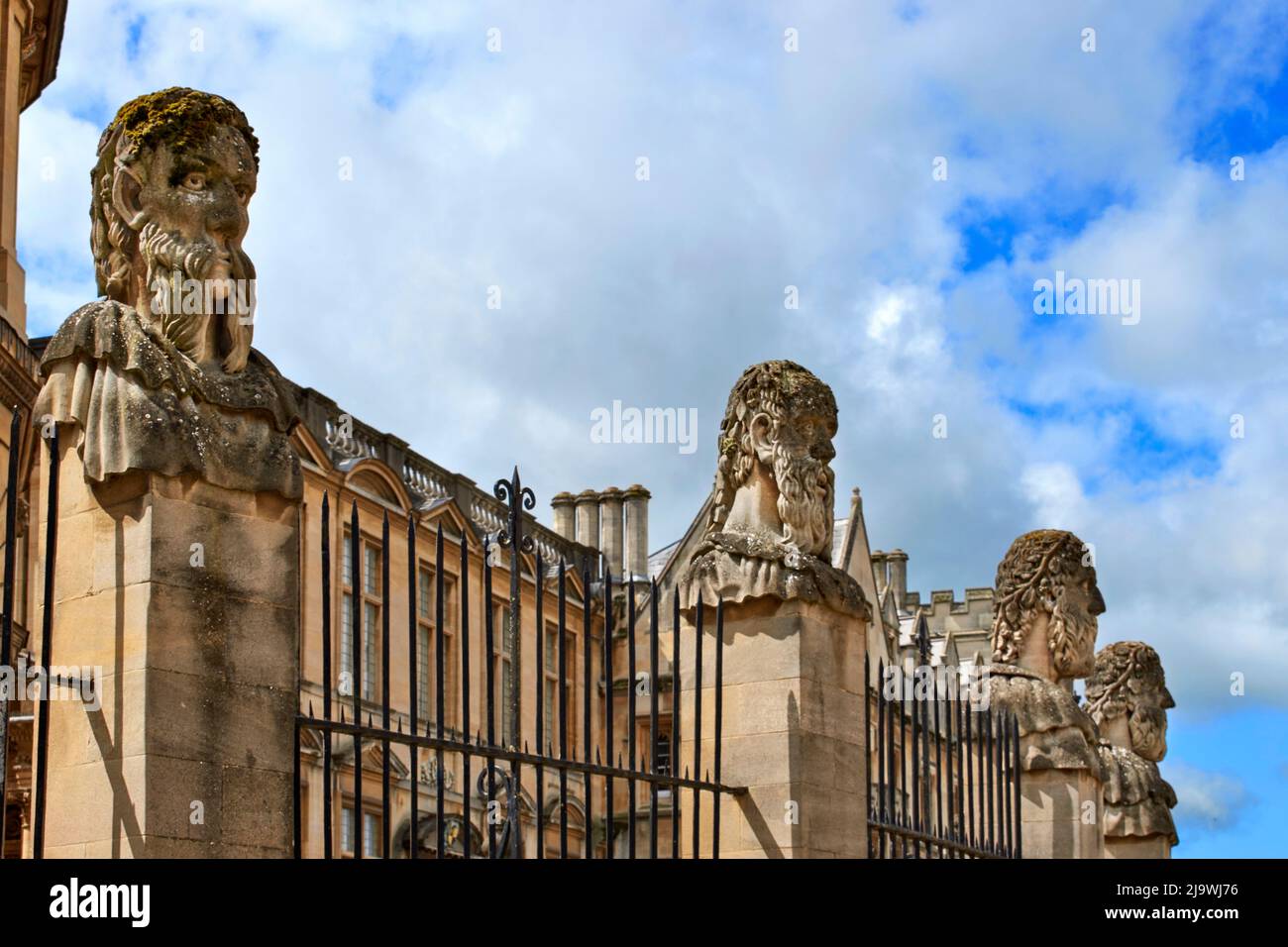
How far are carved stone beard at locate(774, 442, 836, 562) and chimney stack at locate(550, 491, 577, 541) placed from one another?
30.5m

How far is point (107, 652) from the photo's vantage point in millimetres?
5605

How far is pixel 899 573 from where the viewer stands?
7031cm

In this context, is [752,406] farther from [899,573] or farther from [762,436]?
[899,573]

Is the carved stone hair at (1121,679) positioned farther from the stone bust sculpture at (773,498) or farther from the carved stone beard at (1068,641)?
the stone bust sculpture at (773,498)

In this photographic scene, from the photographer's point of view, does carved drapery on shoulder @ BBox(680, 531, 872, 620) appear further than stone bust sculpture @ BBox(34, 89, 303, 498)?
Yes

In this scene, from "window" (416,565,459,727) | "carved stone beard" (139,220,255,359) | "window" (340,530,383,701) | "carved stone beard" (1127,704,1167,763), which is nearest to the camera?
"carved stone beard" (139,220,255,359)

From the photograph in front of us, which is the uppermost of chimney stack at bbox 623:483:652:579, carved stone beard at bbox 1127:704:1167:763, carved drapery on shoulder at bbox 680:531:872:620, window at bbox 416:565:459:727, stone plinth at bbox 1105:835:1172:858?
chimney stack at bbox 623:483:652:579

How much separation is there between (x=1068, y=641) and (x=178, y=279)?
24.9ft

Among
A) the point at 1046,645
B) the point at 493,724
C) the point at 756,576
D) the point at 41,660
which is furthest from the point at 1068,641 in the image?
the point at 41,660

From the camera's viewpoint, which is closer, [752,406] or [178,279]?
[178,279]

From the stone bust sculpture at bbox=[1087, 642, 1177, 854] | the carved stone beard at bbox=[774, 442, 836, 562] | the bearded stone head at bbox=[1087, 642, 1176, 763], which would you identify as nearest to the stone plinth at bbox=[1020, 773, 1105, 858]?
the stone bust sculpture at bbox=[1087, 642, 1177, 854]

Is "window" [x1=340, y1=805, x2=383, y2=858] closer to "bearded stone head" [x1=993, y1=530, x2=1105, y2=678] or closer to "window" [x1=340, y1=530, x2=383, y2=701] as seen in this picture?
"window" [x1=340, y1=530, x2=383, y2=701]

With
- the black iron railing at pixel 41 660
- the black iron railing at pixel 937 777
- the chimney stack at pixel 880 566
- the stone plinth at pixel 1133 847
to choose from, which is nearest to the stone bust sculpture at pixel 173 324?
the black iron railing at pixel 41 660

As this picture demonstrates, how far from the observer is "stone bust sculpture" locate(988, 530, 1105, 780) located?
473 inches
